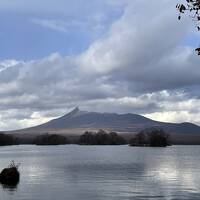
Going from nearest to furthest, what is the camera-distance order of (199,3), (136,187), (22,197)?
(199,3), (22,197), (136,187)

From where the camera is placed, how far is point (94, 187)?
6688 cm

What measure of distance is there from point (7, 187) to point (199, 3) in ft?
178

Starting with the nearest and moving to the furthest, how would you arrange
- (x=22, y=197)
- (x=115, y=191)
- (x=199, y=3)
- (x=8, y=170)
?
(x=199, y=3)
(x=22, y=197)
(x=115, y=191)
(x=8, y=170)

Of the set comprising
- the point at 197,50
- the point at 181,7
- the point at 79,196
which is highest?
the point at 181,7

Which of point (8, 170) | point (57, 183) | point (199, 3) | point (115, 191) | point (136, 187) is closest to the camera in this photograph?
point (199, 3)

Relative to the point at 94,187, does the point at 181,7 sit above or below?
above

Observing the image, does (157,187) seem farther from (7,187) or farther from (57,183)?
(7,187)

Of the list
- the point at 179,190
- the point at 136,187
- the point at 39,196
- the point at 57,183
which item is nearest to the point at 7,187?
the point at 57,183

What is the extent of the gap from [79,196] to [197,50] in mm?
39746

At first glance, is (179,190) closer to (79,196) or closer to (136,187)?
(136,187)

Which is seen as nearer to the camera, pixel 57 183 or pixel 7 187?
pixel 7 187

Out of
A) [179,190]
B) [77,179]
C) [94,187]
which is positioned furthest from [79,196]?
[77,179]

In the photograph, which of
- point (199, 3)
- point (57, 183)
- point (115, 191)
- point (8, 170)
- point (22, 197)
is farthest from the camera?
point (8, 170)

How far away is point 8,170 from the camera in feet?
259
